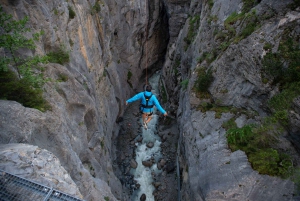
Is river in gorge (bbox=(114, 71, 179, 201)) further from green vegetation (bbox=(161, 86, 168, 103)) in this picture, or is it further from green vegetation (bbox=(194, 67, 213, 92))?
green vegetation (bbox=(194, 67, 213, 92))

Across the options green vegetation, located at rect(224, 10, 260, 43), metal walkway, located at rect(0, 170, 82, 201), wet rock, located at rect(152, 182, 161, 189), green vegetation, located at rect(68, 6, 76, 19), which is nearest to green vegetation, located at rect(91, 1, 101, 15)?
green vegetation, located at rect(68, 6, 76, 19)

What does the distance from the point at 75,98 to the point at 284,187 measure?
10007 millimetres

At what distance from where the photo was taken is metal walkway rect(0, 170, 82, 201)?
4316 mm

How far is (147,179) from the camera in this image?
687 inches

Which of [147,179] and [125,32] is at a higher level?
[125,32]

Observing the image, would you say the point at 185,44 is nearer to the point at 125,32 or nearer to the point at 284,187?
the point at 125,32

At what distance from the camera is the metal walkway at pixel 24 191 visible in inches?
170

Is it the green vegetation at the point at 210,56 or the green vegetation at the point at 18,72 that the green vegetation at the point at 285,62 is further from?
the green vegetation at the point at 18,72

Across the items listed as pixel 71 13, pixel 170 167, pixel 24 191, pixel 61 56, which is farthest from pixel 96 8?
pixel 24 191

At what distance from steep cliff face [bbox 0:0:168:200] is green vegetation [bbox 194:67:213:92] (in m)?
6.67

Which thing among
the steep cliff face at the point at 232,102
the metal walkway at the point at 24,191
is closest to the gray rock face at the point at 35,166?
the metal walkway at the point at 24,191

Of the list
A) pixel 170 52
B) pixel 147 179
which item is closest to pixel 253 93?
pixel 147 179

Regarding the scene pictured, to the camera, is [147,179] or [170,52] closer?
[147,179]

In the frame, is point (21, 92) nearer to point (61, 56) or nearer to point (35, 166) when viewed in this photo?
point (35, 166)
